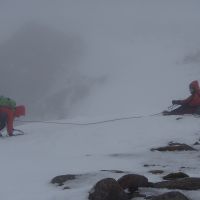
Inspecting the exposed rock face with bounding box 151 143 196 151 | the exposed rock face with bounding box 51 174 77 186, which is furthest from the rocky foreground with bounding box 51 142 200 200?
the exposed rock face with bounding box 151 143 196 151

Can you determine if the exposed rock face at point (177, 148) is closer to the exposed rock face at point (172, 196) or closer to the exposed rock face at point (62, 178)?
the exposed rock face at point (62, 178)

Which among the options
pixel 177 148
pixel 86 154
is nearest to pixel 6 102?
pixel 86 154

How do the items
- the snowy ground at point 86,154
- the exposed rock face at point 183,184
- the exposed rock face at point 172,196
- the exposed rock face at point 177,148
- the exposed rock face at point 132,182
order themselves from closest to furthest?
the exposed rock face at point 172,196, the exposed rock face at point 183,184, the exposed rock face at point 132,182, the snowy ground at point 86,154, the exposed rock face at point 177,148

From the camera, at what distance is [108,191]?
6.59 metres

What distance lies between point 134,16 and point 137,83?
32902mm

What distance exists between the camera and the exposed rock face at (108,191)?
6.59m

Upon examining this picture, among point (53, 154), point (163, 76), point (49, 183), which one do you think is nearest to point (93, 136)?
point (53, 154)

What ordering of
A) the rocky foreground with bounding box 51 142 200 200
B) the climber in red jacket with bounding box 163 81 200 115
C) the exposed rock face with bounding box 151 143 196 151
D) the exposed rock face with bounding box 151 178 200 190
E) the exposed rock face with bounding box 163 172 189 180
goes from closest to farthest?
the rocky foreground with bounding box 51 142 200 200 → the exposed rock face with bounding box 151 178 200 190 → the exposed rock face with bounding box 163 172 189 180 → the exposed rock face with bounding box 151 143 196 151 → the climber in red jacket with bounding box 163 81 200 115

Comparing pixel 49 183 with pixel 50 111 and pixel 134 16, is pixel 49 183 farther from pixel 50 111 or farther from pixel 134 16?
pixel 134 16

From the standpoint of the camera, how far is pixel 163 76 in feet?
217

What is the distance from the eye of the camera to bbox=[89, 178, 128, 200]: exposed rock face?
259 inches

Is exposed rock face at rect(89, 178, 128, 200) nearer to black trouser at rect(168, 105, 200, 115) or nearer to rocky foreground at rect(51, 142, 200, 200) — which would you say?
rocky foreground at rect(51, 142, 200, 200)

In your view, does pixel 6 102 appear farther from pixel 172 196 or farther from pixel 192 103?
pixel 172 196

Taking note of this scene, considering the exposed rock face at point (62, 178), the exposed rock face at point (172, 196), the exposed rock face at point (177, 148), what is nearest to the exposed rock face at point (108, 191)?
the exposed rock face at point (172, 196)
